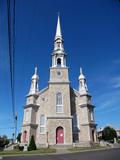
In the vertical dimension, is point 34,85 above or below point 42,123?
above

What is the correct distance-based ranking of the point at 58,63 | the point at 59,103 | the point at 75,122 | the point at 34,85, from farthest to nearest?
the point at 58,63
the point at 34,85
the point at 75,122
the point at 59,103

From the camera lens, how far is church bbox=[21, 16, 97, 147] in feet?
120

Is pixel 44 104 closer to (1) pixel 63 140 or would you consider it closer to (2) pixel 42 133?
(2) pixel 42 133

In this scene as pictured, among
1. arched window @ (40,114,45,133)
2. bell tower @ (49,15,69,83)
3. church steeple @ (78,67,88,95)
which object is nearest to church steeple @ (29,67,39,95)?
bell tower @ (49,15,69,83)

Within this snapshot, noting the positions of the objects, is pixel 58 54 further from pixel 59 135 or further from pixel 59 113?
pixel 59 135

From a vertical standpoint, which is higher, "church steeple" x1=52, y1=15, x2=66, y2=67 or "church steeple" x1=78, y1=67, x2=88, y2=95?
"church steeple" x1=52, y1=15, x2=66, y2=67

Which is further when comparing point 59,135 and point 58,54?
point 58,54

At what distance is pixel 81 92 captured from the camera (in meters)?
42.8

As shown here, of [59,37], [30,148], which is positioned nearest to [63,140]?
[30,148]

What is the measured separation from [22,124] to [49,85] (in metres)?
9.75

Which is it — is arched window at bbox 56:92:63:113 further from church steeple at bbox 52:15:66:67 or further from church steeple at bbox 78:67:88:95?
church steeple at bbox 52:15:66:67

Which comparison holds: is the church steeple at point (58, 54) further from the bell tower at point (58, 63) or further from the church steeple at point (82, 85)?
the church steeple at point (82, 85)

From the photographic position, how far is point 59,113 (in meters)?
38.0

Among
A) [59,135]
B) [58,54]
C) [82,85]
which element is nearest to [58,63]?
[58,54]
